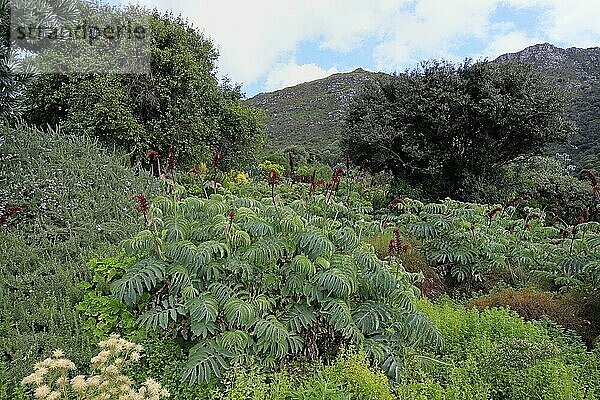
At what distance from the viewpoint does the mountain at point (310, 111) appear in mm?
26859

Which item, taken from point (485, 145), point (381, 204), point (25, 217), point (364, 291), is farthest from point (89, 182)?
point (485, 145)

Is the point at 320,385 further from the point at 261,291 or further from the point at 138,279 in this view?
the point at 138,279

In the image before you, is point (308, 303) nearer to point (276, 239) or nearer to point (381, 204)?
point (276, 239)

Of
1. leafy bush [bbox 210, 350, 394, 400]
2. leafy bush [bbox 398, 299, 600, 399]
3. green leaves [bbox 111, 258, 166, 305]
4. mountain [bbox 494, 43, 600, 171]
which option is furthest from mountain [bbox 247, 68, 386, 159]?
leafy bush [bbox 210, 350, 394, 400]

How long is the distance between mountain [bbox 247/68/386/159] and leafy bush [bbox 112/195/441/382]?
18731 millimetres

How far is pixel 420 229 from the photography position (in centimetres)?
547

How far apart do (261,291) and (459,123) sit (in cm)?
903

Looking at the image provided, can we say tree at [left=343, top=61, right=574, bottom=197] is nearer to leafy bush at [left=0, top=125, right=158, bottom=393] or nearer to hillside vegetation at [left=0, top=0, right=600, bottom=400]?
hillside vegetation at [left=0, top=0, right=600, bottom=400]

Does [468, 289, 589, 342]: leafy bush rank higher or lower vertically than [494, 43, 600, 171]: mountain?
lower

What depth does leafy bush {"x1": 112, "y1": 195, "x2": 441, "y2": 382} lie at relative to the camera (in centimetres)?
291

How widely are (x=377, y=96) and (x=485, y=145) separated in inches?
131

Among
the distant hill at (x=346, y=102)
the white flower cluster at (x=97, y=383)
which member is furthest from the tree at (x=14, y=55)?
the distant hill at (x=346, y=102)

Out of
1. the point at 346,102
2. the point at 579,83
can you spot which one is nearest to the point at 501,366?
the point at 346,102

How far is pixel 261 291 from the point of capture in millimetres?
3160
